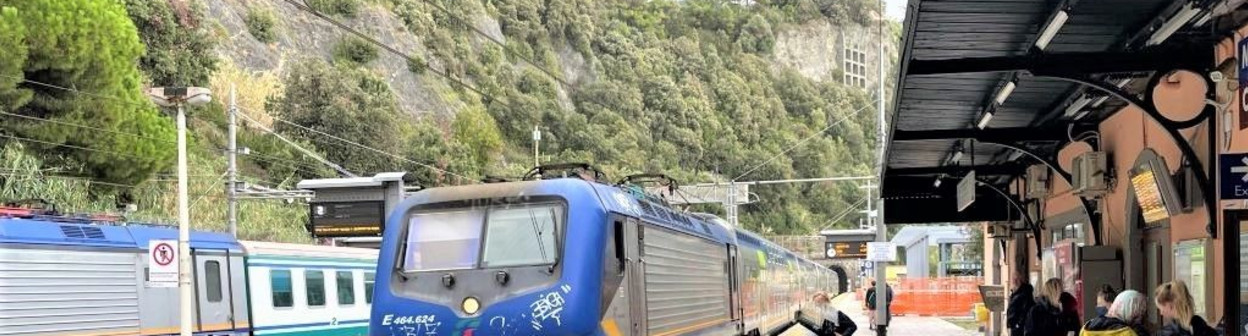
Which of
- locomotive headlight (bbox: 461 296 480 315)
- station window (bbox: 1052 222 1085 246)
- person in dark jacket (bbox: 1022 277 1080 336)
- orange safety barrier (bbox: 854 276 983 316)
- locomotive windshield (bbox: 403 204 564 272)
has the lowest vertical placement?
orange safety barrier (bbox: 854 276 983 316)

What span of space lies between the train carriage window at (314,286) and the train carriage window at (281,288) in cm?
50

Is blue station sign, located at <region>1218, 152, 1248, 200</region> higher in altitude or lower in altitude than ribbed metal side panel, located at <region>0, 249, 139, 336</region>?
higher

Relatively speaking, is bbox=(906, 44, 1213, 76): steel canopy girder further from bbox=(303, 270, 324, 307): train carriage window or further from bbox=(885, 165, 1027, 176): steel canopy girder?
bbox=(303, 270, 324, 307): train carriage window

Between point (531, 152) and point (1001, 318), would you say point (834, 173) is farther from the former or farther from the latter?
point (1001, 318)

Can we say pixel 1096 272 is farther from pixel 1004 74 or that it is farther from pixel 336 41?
pixel 336 41

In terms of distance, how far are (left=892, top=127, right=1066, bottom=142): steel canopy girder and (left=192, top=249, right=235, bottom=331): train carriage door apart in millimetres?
8281

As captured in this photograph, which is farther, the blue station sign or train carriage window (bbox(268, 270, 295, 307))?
train carriage window (bbox(268, 270, 295, 307))

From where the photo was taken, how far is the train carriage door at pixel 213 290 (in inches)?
601

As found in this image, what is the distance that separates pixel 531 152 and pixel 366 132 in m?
21.9

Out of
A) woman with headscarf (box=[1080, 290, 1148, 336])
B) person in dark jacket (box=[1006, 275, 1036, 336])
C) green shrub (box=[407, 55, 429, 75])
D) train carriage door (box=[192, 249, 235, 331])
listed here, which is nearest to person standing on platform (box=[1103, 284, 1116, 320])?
woman with headscarf (box=[1080, 290, 1148, 336])

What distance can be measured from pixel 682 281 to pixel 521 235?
3071 millimetres

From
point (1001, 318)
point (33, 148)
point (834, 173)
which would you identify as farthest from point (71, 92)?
point (834, 173)

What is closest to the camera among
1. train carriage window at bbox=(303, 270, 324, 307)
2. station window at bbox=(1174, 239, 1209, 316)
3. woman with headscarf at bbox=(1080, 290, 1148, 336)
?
woman with headscarf at bbox=(1080, 290, 1148, 336)

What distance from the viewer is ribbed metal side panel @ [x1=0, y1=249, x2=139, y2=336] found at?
11898 millimetres
